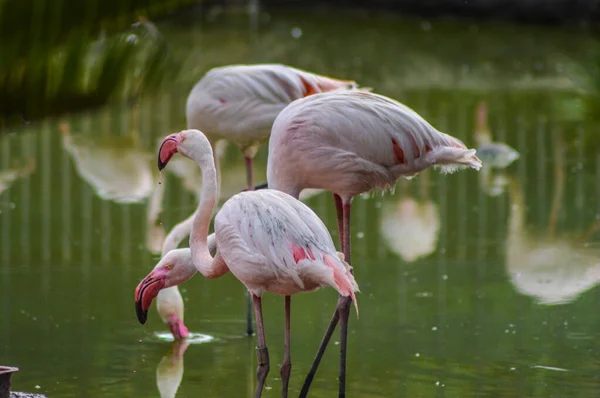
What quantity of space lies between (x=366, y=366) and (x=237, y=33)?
9.95 meters

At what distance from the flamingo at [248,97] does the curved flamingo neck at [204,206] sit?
108cm

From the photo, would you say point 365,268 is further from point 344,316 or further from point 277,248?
point 277,248

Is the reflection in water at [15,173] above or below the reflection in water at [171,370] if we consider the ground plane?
above

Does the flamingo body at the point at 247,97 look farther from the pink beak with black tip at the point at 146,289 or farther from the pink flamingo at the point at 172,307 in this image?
the pink beak with black tip at the point at 146,289

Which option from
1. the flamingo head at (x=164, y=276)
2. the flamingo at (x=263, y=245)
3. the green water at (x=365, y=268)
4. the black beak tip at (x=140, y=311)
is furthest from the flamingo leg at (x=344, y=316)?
the black beak tip at (x=140, y=311)

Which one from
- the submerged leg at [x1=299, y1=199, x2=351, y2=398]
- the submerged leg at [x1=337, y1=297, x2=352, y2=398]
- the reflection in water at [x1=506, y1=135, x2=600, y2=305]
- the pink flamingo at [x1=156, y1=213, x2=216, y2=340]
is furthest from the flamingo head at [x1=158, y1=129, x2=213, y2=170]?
the reflection in water at [x1=506, y1=135, x2=600, y2=305]

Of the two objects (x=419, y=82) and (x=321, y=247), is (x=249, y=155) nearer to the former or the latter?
(x=321, y=247)

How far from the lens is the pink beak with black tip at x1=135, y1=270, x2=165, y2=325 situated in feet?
13.0

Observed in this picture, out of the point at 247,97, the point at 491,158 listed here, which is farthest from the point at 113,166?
the point at 247,97

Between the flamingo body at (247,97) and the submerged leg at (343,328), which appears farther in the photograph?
the flamingo body at (247,97)

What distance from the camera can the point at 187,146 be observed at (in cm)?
375

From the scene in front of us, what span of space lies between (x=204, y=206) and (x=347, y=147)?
1.90 ft

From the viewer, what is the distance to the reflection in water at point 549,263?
517cm

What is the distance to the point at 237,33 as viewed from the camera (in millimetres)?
13742
